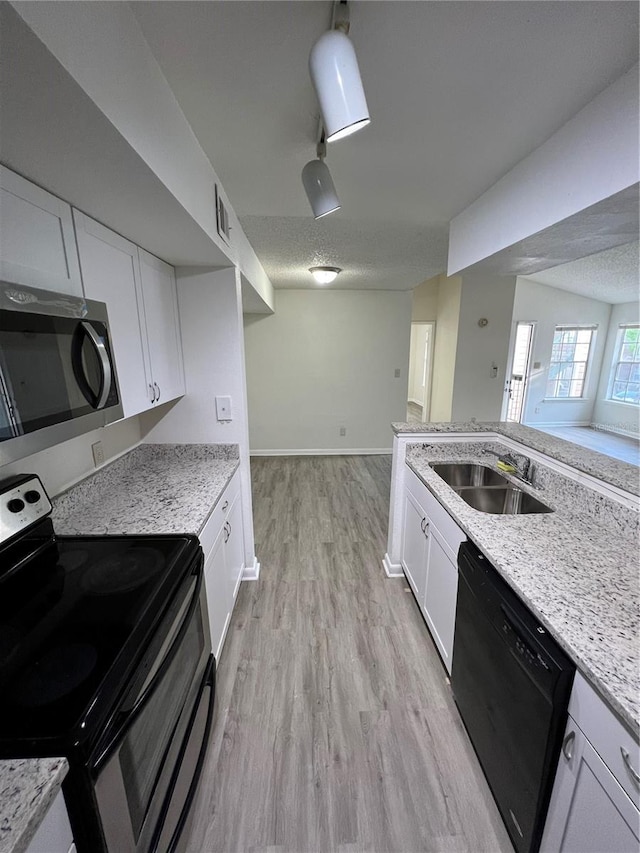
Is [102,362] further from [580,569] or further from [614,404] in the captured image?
[614,404]

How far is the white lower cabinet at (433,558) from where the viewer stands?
1.62 m

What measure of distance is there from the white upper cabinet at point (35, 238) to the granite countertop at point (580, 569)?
1685 millimetres

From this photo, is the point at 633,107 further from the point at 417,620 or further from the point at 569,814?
the point at 417,620

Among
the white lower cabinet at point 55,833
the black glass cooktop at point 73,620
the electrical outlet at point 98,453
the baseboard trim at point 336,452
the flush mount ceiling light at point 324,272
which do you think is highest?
the flush mount ceiling light at point 324,272

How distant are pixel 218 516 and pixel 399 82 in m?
1.87

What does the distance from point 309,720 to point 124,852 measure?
3.14ft

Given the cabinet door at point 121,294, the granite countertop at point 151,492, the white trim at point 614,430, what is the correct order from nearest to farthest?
1. the cabinet door at point 121,294
2. the granite countertop at point 151,492
3. the white trim at point 614,430

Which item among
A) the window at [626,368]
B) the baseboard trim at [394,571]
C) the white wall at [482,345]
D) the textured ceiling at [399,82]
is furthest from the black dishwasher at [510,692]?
the window at [626,368]

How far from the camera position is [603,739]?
79 centimetres

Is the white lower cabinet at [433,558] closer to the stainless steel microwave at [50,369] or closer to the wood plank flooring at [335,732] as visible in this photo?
the wood plank flooring at [335,732]

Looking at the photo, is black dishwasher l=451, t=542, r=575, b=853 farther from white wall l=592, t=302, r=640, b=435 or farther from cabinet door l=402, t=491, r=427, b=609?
white wall l=592, t=302, r=640, b=435

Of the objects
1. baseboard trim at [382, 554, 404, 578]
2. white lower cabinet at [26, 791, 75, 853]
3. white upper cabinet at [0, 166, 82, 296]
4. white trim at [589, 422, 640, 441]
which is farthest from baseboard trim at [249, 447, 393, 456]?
white trim at [589, 422, 640, 441]

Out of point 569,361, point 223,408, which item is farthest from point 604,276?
point 223,408

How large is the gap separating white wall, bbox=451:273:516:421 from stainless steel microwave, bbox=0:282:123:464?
4705mm
